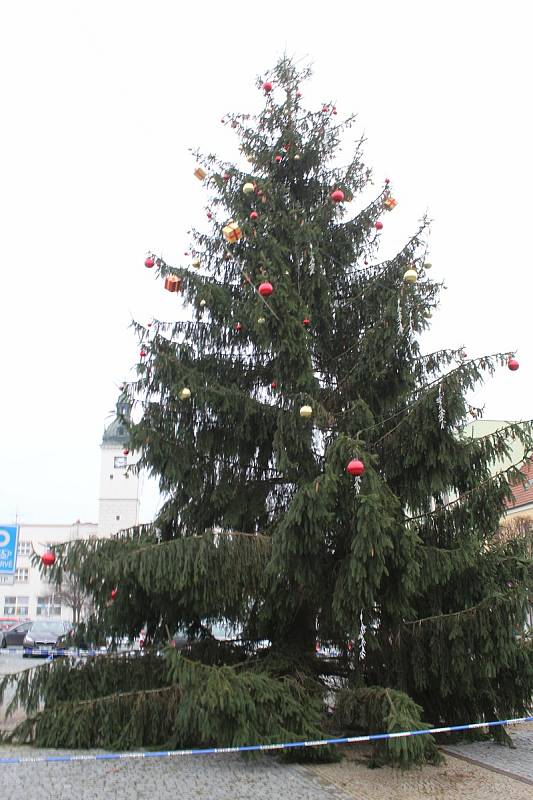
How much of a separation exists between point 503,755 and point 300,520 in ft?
13.1

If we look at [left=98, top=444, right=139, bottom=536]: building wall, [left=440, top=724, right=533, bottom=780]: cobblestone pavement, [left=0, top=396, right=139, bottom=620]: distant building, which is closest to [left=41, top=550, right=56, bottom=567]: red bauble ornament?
[left=440, top=724, right=533, bottom=780]: cobblestone pavement

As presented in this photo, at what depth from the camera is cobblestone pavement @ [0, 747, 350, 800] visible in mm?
6645

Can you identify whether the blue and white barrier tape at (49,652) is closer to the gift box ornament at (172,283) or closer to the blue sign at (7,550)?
the blue sign at (7,550)

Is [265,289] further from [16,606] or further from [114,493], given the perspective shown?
[16,606]

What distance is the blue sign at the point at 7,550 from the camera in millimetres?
16516

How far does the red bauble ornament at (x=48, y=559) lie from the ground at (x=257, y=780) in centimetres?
202

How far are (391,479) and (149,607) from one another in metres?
3.31

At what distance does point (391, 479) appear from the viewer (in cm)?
912

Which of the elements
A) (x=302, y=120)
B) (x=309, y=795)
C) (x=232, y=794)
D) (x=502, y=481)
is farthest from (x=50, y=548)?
(x=302, y=120)

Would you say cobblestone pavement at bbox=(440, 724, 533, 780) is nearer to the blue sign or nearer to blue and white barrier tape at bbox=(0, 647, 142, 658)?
blue and white barrier tape at bbox=(0, 647, 142, 658)

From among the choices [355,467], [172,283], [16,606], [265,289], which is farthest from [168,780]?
[16,606]

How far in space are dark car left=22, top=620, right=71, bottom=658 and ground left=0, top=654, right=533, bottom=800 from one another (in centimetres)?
1886

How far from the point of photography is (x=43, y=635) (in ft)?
88.8

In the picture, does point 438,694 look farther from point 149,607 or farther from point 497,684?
point 149,607
